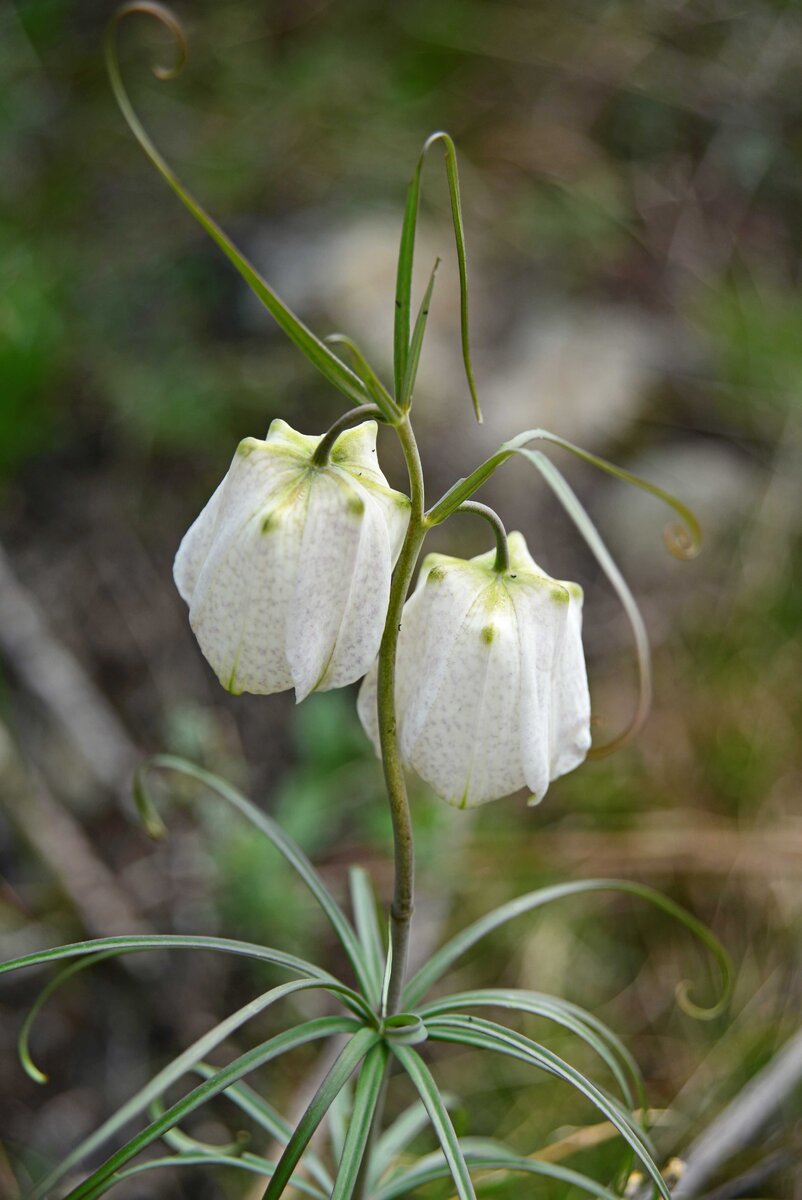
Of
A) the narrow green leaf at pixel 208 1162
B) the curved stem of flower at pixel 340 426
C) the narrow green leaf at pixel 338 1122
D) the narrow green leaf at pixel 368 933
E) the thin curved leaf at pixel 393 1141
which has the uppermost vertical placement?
the curved stem of flower at pixel 340 426

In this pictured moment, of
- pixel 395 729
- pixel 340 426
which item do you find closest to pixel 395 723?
pixel 395 729

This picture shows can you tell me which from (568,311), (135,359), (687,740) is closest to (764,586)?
(687,740)

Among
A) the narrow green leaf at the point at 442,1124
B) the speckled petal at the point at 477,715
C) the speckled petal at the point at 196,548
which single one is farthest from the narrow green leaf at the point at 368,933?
the speckled petal at the point at 196,548

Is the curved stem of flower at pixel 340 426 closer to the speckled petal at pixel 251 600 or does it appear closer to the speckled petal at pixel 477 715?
the speckled petal at pixel 251 600

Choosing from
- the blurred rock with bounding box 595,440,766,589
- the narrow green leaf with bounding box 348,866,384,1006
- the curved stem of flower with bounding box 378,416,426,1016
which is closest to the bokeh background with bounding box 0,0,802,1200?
the blurred rock with bounding box 595,440,766,589

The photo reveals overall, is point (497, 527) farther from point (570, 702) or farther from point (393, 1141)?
point (393, 1141)

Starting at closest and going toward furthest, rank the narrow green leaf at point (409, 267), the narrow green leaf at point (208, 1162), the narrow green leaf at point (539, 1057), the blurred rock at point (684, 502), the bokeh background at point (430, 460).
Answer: the narrow green leaf at point (409, 267) → the narrow green leaf at point (539, 1057) → the narrow green leaf at point (208, 1162) → the bokeh background at point (430, 460) → the blurred rock at point (684, 502)
